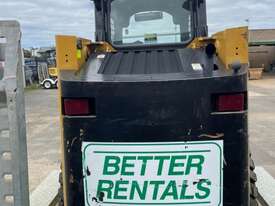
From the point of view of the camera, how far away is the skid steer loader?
7.78 feet

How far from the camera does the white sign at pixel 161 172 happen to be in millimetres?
2383

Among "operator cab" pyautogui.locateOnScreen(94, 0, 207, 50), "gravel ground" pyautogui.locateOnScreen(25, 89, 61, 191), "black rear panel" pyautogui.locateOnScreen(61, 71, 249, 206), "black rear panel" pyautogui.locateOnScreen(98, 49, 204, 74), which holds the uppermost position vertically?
"operator cab" pyautogui.locateOnScreen(94, 0, 207, 50)

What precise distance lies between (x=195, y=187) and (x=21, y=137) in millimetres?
1148

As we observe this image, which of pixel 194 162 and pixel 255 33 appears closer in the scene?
pixel 194 162

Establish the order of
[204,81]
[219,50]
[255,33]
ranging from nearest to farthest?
[204,81]
[219,50]
[255,33]

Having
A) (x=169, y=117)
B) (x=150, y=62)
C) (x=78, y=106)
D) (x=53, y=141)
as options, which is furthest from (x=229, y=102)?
(x=53, y=141)

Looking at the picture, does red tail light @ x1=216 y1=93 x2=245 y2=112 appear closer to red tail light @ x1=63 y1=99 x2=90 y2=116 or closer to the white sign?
the white sign

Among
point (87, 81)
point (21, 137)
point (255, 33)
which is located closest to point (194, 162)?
point (87, 81)

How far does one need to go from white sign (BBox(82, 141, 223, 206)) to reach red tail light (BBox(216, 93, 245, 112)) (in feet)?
0.68

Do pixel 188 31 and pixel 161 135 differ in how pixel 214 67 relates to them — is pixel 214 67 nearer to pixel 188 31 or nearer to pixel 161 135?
pixel 161 135

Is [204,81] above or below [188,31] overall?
below

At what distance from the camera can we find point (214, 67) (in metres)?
2.57

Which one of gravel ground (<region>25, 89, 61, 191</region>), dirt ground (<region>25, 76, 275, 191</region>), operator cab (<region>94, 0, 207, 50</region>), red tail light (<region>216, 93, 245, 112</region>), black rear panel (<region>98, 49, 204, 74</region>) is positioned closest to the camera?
red tail light (<region>216, 93, 245, 112</region>)

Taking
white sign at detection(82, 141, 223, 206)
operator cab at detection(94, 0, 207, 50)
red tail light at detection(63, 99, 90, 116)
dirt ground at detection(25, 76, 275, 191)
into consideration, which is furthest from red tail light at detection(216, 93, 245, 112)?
dirt ground at detection(25, 76, 275, 191)
